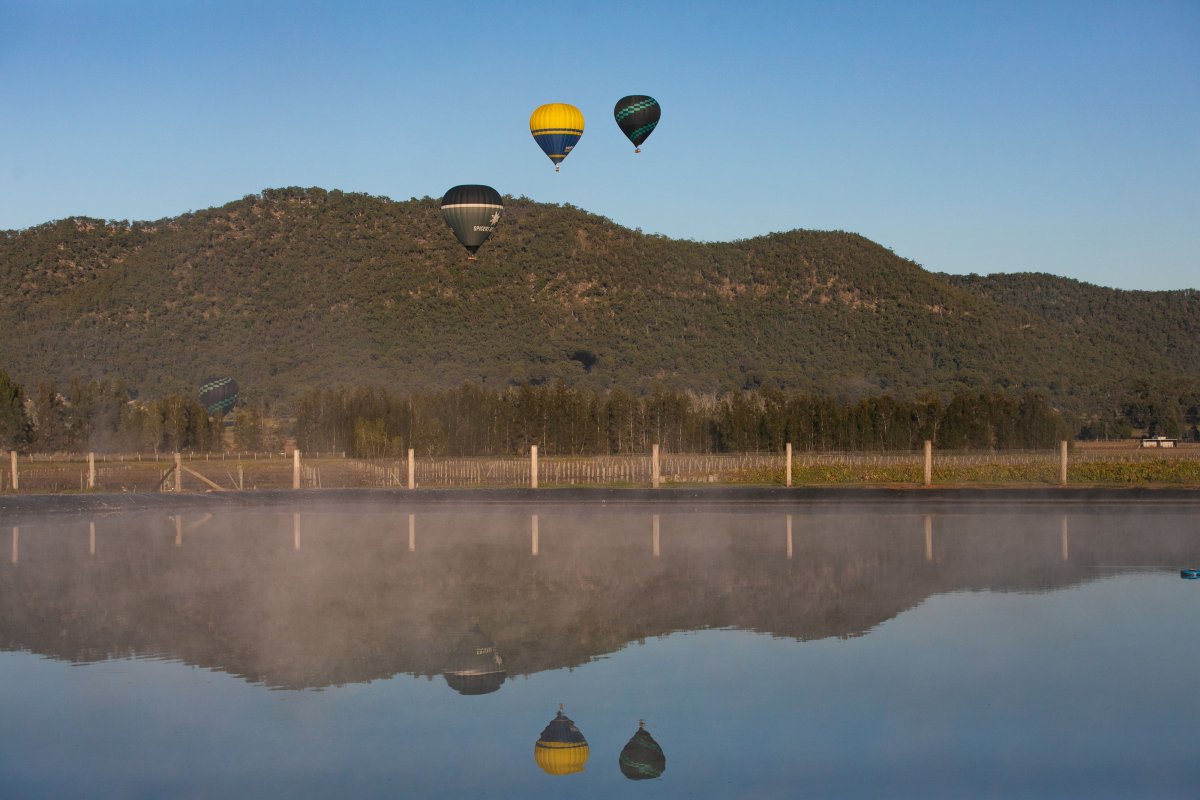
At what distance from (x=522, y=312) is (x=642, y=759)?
3233 inches

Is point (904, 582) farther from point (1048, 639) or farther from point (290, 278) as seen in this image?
point (290, 278)

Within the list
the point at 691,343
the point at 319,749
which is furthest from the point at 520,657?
the point at 691,343

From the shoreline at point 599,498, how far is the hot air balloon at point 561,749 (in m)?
17.2

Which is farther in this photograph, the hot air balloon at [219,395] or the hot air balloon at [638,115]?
the hot air balloon at [219,395]

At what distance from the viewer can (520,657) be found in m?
9.00

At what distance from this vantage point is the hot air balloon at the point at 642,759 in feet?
20.1

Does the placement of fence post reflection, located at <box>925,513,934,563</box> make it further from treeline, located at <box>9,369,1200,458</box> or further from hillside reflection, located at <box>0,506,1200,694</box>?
treeline, located at <box>9,369,1200,458</box>

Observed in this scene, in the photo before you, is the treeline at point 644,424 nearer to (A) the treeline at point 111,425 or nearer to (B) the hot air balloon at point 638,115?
(A) the treeline at point 111,425

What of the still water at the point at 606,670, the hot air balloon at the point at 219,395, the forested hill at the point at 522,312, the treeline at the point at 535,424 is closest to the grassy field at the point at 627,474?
the treeline at the point at 535,424

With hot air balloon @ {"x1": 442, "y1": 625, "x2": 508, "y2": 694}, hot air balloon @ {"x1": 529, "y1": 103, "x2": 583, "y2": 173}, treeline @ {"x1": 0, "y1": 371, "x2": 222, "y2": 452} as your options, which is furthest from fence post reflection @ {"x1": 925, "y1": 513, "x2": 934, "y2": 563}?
treeline @ {"x1": 0, "y1": 371, "x2": 222, "y2": 452}

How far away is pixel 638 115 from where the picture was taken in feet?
129

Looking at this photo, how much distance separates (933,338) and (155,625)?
273 feet

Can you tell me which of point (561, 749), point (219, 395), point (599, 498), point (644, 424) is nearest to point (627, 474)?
point (599, 498)

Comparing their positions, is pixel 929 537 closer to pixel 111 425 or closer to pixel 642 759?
pixel 642 759
